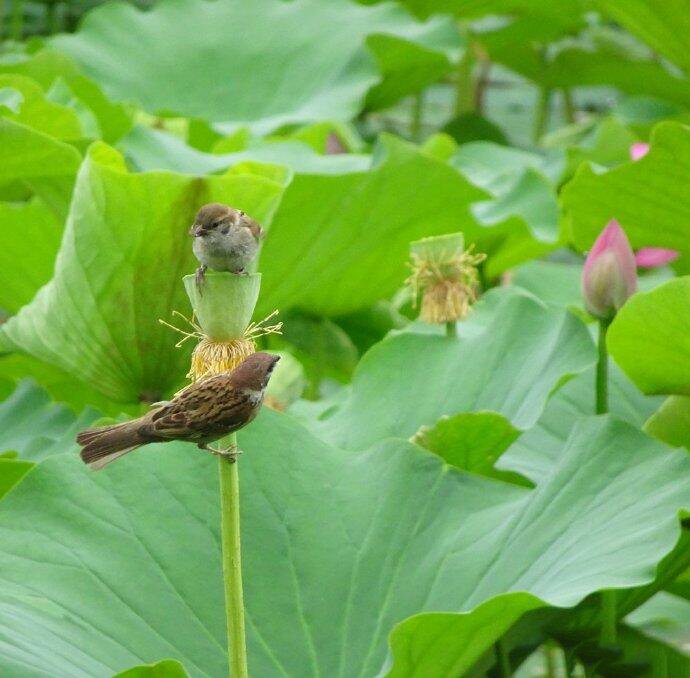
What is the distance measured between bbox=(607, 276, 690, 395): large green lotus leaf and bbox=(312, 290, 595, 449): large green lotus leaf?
48 mm

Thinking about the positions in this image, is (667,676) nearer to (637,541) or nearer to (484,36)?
(637,541)

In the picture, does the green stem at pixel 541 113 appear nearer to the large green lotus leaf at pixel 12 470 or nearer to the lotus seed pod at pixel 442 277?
the lotus seed pod at pixel 442 277

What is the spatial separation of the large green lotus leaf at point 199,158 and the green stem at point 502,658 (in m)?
0.61

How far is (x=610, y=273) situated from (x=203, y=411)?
0.57 meters

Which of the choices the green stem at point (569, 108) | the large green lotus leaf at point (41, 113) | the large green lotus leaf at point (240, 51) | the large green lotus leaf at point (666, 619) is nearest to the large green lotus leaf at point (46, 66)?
the large green lotus leaf at point (240, 51)

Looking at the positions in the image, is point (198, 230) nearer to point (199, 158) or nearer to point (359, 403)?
point (359, 403)

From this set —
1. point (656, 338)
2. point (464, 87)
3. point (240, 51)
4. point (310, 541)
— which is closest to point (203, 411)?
point (310, 541)

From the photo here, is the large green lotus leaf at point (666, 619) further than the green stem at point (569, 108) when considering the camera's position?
No

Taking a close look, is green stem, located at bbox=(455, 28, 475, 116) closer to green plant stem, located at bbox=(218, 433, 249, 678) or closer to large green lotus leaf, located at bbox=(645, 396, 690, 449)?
large green lotus leaf, located at bbox=(645, 396, 690, 449)

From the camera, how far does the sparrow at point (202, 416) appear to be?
2.64 feet

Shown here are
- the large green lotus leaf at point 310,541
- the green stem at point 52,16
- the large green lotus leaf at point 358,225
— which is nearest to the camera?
the large green lotus leaf at point 310,541

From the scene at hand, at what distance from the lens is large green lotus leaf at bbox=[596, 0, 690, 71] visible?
2043 mm

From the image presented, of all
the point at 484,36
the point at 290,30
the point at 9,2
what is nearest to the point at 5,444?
the point at 290,30

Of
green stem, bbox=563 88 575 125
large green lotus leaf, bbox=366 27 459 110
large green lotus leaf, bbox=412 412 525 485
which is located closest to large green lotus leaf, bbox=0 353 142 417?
large green lotus leaf, bbox=412 412 525 485
